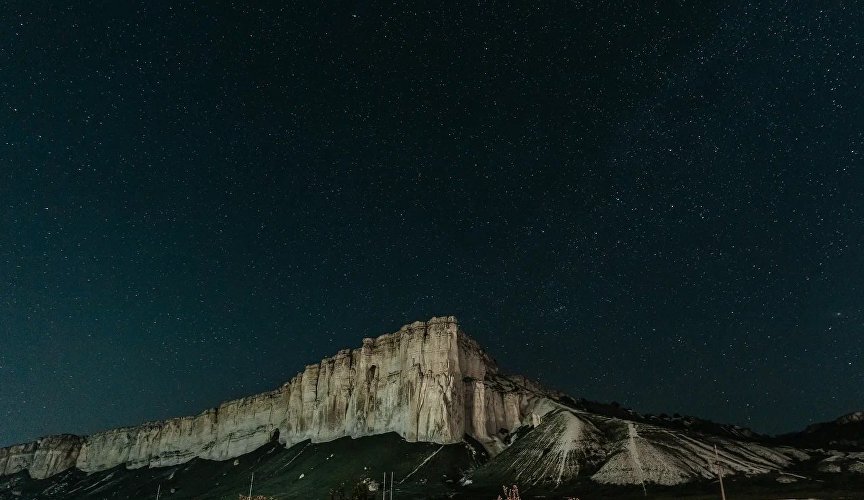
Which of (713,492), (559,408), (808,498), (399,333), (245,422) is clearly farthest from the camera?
(245,422)

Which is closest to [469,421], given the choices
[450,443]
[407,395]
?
[450,443]

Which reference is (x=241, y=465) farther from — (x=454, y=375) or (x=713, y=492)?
(x=713, y=492)

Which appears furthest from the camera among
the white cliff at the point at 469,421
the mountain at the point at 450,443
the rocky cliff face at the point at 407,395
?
the rocky cliff face at the point at 407,395

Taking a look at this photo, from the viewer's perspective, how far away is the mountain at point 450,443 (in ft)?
347

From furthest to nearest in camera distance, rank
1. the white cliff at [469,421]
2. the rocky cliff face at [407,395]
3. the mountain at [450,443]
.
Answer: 1. the rocky cliff face at [407,395]
2. the white cliff at [469,421]
3. the mountain at [450,443]

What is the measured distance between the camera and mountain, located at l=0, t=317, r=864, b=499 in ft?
347

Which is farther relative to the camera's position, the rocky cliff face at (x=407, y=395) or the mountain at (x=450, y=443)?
the rocky cliff face at (x=407, y=395)

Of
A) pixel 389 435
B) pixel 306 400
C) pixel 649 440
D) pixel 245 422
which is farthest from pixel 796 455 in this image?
pixel 245 422

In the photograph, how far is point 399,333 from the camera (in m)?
174

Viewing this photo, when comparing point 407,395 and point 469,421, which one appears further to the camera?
point 407,395

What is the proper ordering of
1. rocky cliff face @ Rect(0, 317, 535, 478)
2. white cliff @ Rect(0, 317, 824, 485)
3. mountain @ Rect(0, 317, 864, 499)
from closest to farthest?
mountain @ Rect(0, 317, 864, 499) → white cliff @ Rect(0, 317, 824, 485) → rocky cliff face @ Rect(0, 317, 535, 478)

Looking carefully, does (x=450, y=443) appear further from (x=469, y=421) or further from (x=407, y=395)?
(x=407, y=395)

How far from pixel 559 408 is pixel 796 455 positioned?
170 ft

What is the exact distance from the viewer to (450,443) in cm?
14175
